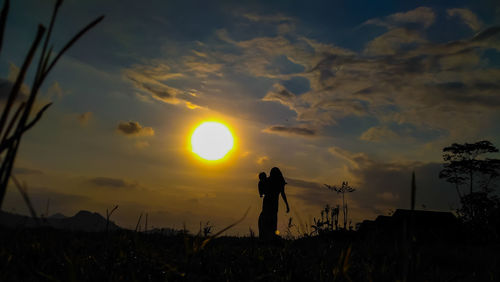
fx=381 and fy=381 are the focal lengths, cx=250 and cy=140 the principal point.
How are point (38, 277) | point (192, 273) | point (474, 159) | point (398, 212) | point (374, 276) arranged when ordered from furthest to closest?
point (474, 159) → point (398, 212) → point (38, 277) → point (374, 276) → point (192, 273)

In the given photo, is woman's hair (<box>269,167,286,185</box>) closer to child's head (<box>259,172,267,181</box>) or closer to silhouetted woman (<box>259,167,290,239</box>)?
silhouetted woman (<box>259,167,290,239</box>)

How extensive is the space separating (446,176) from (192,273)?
44.0 metres

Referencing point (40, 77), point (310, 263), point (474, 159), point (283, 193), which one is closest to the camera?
point (40, 77)

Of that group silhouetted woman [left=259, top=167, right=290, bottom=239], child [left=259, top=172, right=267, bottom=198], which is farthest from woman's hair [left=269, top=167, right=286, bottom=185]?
child [left=259, top=172, right=267, bottom=198]

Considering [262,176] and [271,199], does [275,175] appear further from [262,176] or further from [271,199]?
[271,199]

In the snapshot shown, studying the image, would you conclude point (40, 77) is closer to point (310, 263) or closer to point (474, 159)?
point (310, 263)

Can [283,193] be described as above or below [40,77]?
above

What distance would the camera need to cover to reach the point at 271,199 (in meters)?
15.8

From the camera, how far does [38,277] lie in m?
2.71

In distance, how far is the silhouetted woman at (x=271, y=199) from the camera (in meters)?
15.6

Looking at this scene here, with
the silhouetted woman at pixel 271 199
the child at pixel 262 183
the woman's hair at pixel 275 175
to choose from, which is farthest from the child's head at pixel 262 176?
the woman's hair at pixel 275 175

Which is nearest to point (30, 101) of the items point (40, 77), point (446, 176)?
point (40, 77)

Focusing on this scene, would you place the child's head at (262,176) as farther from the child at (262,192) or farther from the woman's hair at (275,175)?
the woman's hair at (275,175)

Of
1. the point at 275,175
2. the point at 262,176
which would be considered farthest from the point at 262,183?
the point at 275,175
